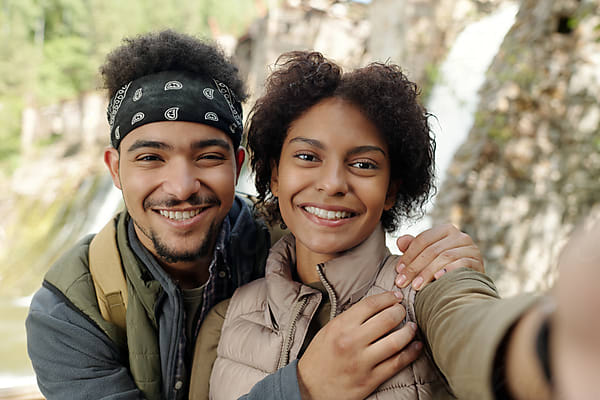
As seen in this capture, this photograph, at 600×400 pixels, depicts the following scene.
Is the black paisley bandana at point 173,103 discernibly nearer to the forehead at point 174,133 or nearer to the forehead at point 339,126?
the forehead at point 174,133

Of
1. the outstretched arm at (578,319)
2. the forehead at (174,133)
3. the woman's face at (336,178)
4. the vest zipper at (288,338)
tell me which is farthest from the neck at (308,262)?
the outstretched arm at (578,319)

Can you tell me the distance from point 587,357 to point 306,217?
100 cm

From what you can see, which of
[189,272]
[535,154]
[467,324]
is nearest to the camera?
[467,324]

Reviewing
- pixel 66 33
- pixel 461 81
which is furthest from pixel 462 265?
pixel 66 33

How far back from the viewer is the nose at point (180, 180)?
5.43ft

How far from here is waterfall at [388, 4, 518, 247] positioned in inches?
230

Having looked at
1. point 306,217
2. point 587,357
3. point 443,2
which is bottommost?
point 306,217

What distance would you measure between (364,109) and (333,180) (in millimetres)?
258

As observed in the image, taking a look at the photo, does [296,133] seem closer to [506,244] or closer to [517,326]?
[517,326]

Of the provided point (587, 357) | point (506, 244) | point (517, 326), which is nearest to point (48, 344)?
point (517, 326)

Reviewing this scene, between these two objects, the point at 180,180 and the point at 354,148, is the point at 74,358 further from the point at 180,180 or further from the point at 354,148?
the point at 354,148

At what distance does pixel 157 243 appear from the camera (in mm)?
1756

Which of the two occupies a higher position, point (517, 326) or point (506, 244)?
point (517, 326)

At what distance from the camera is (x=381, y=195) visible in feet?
4.66
